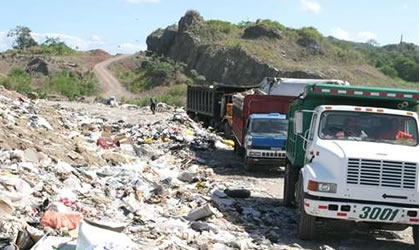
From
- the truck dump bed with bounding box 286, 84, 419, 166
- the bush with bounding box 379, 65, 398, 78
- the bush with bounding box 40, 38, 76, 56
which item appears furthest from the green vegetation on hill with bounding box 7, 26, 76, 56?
the truck dump bed with bounding box 286, 84, 419, 166

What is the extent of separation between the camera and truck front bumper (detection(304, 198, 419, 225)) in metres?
9.01

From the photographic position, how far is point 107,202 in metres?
10.2

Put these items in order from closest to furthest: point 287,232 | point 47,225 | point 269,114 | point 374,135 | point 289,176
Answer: point 47,225 < point 374,135 < point 287,232 < point 289,176 < point 269,114

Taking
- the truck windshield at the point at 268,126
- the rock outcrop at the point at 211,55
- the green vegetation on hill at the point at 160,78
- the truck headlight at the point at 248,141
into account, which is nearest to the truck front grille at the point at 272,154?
the truck headlight at the point at 248,141

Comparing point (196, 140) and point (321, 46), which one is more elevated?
point (321, 46)

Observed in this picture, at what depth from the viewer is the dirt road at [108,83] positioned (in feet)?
233

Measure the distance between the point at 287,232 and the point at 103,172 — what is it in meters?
4.35

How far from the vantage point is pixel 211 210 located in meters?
10.2

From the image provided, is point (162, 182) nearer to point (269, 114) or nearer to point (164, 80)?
point (269, 114)

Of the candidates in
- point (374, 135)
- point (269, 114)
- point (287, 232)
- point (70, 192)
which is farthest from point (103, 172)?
point (269, 114)

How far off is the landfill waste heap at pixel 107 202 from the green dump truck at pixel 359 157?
3.57 feet

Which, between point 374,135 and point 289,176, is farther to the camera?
point 289,176

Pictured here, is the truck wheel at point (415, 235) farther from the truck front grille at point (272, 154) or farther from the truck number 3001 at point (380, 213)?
the truck front grille at point (272, 154)

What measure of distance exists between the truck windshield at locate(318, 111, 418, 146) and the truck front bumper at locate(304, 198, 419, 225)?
46.8 inches
